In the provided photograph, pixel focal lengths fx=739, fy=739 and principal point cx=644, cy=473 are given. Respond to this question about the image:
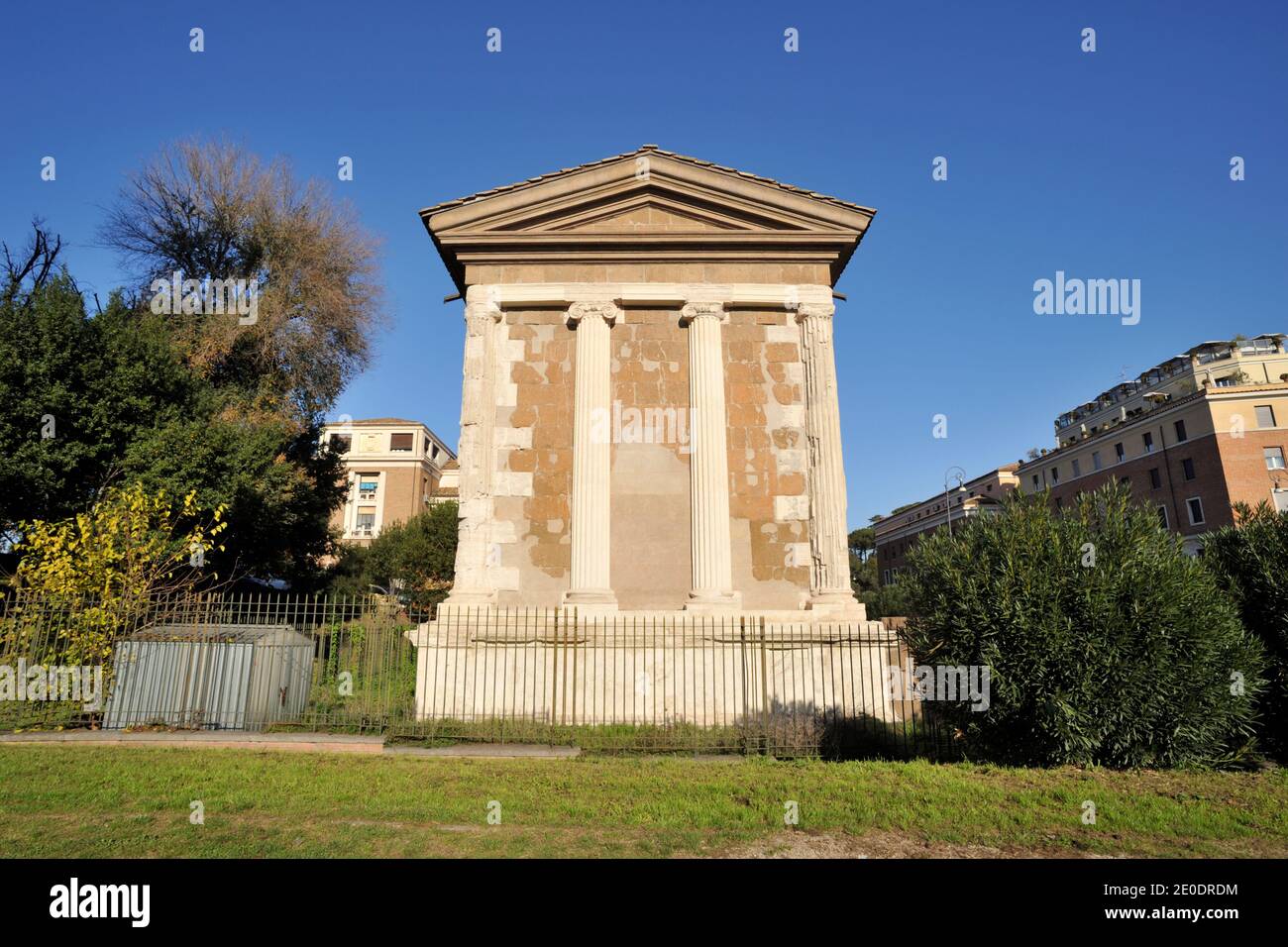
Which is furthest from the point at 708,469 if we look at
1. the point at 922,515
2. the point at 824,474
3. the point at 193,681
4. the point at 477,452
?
the point at 922,515

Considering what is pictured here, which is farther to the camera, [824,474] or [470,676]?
[824,474]

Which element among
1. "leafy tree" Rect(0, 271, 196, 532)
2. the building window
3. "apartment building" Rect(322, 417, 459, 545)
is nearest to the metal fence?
"leafy tree" Rect(0, 271, 196, 532)

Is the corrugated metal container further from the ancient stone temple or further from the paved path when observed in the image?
the ancient stone temple

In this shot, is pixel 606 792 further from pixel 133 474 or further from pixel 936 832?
pixel 133 474

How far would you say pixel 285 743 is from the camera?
10.2 metres

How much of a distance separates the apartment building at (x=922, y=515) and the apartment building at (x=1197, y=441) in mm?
9773

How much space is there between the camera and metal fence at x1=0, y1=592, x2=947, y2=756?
11.1m

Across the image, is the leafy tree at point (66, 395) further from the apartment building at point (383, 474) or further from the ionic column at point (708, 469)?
the apartment building at point (383, 474)

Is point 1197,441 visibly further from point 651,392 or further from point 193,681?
point 193,681

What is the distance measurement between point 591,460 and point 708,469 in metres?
2.08

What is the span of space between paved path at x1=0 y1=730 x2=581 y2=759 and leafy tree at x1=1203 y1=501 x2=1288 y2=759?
9.02 meters

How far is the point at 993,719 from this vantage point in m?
8.82

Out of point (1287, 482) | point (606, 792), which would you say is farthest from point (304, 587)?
point (1287, 482)
